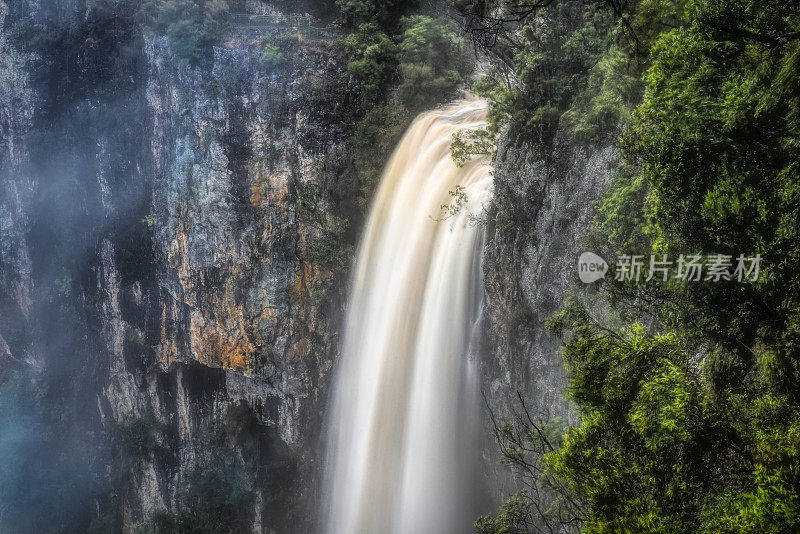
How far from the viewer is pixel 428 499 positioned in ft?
40.8

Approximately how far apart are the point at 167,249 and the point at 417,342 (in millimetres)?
9064

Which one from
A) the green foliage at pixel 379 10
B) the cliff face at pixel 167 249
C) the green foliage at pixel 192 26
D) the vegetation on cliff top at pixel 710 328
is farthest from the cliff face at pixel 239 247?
the vegetation on cliff top at pixel 710 328

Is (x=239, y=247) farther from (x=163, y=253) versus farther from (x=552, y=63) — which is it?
(x=552, y=63)

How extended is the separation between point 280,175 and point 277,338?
14.3ft

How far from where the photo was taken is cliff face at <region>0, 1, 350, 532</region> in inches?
604

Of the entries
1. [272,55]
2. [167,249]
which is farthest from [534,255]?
[167,249]

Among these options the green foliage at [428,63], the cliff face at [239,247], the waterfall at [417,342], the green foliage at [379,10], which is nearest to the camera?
the waterfall at [417,342]

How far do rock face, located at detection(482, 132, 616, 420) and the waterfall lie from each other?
996 millimetres

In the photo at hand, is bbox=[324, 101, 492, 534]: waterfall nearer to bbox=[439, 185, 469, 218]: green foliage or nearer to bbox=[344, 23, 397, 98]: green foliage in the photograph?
bbox=[439, 185, 469, 218]: green foliage

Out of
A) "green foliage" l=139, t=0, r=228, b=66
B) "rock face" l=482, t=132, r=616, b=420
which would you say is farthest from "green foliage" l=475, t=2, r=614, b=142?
"green foliage" l=139, t=0, r=228, b=66

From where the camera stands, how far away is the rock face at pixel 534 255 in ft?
25.7

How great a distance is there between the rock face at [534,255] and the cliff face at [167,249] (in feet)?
20.2

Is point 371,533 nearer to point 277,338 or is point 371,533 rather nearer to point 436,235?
point 277,338

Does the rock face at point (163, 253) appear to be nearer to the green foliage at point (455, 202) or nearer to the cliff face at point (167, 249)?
the cliff face at point (167, 249)
